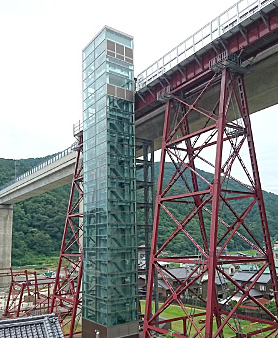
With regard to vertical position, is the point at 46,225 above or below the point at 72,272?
above

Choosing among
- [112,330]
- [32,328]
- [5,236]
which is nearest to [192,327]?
[112,330]

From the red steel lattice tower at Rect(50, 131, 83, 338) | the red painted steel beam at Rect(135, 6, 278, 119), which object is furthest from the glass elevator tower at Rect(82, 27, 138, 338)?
the red painted steel beam at Rect(135, 6, 278, 119)

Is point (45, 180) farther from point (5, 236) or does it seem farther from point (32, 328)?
point (32, 328)

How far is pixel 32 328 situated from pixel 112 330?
7.54 m

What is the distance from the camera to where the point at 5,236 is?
57875mm

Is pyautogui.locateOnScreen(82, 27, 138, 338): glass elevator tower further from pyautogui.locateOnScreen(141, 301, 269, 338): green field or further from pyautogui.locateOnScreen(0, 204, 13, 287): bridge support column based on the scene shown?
pyautogui.locateOnScreen(0, 204, 13, 287): bridge support column

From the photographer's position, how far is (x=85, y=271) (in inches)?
825

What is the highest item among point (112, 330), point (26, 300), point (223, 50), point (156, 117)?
point (223, 50)

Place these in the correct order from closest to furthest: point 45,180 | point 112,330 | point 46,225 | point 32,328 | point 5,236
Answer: point 32,328 < point 112,330 < point 45,180 < point 5,236 < point 46,225

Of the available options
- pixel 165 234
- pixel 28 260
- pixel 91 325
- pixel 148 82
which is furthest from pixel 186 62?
pixel 28 260

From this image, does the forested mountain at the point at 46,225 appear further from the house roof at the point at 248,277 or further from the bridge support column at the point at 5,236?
the house roof at the point at 248,277

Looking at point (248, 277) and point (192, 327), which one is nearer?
point (192, 327)

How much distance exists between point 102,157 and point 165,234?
227 feet

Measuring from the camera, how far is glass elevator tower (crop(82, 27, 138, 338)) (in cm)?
1903
